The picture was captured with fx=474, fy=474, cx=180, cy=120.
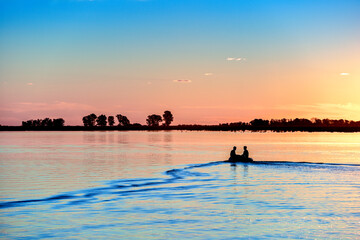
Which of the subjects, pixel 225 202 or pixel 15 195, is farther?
pixel 15 195

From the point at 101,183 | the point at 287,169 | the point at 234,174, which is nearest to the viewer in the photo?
the point at 101,183

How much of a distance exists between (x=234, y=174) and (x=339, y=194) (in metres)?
15.6

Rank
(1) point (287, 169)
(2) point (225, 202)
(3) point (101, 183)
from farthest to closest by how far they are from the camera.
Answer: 1. (1) point (287, 169)
2. (3) point (101, 183)
3. (2) point (225, 202)

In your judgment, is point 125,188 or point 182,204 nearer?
point 182,204

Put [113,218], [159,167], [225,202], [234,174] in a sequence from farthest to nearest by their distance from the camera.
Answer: [159,167]
[234,174]
[225,202]
[113,218]

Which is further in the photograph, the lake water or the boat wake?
the boat wake

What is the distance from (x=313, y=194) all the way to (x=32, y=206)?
18.5 meters

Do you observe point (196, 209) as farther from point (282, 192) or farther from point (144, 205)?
point (282, 192)

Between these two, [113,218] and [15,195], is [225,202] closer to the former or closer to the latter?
[113,218]

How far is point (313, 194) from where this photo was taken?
32.6 meters

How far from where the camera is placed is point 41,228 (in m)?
22.3

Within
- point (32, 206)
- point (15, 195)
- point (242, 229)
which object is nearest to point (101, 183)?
point (15, 195)

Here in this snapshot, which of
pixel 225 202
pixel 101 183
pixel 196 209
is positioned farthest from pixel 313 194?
pixel 101 183

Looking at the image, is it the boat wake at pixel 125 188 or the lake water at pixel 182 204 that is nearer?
the lake water at pixel 182 204
